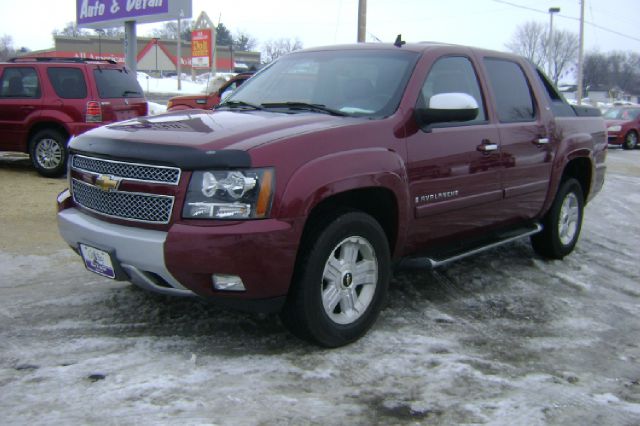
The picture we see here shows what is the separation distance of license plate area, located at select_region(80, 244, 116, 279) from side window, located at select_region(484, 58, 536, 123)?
A: 313 cm

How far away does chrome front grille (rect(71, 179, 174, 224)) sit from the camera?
3.57 meters

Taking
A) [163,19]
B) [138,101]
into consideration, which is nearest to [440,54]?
[138,101]

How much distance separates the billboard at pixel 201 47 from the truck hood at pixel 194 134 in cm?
4193

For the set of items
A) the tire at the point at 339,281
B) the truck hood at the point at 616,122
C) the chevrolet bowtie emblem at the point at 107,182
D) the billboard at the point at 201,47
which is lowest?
the tire at the point at 339,281

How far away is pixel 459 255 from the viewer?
482cm

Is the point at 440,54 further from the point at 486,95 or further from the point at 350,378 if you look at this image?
the point at 350,378

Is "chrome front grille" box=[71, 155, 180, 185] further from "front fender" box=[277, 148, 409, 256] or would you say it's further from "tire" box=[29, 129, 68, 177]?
"tire" box=[29, 129, 68, 177]

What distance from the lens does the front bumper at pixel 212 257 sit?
3.41 metres

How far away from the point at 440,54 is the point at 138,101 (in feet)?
23.5

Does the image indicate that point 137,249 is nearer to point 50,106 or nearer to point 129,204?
point 129,204

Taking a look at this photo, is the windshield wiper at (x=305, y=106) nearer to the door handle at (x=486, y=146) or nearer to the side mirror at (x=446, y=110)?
the side mirror at (x=446, y=110)

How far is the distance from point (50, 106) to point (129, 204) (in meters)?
7.55

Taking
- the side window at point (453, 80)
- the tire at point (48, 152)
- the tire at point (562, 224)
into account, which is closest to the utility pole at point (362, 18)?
the tire at point (48, 152)

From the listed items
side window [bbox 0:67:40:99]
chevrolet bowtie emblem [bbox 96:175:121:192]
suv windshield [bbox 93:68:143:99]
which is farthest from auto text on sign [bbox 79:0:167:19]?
chevrolet bowtie emblem [bbox 96:175:121:192]
